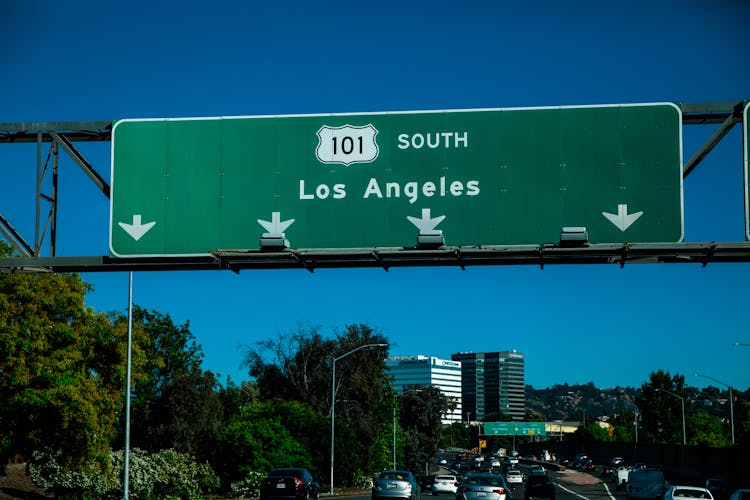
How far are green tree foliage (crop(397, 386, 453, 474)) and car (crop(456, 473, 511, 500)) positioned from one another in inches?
2414

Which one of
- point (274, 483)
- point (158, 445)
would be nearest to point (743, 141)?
point (274, 483)

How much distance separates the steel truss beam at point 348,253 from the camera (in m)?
15.2

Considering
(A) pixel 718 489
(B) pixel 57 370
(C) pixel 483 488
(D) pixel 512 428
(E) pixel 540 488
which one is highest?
(B) pixel 57 370

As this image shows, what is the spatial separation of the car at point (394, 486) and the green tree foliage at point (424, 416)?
186ft

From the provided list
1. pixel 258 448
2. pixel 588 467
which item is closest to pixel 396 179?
pixel 258 448

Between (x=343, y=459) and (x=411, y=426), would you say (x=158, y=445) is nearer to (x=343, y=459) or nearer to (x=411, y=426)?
(x=343, y=459)

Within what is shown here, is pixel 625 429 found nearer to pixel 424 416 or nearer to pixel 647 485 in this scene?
pixel 424 416

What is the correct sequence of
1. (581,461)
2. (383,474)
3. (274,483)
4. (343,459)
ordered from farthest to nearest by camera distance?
(581,461), (343,459), (383,474), (274,483)

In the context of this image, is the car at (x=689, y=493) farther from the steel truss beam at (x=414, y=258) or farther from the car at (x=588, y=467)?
the car at (x=588, y=467)

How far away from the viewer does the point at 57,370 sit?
1507 inches

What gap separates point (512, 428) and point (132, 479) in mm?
150765

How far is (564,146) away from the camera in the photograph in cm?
1530

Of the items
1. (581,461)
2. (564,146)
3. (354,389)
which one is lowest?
(581,461)

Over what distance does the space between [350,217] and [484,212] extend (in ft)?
6.96
